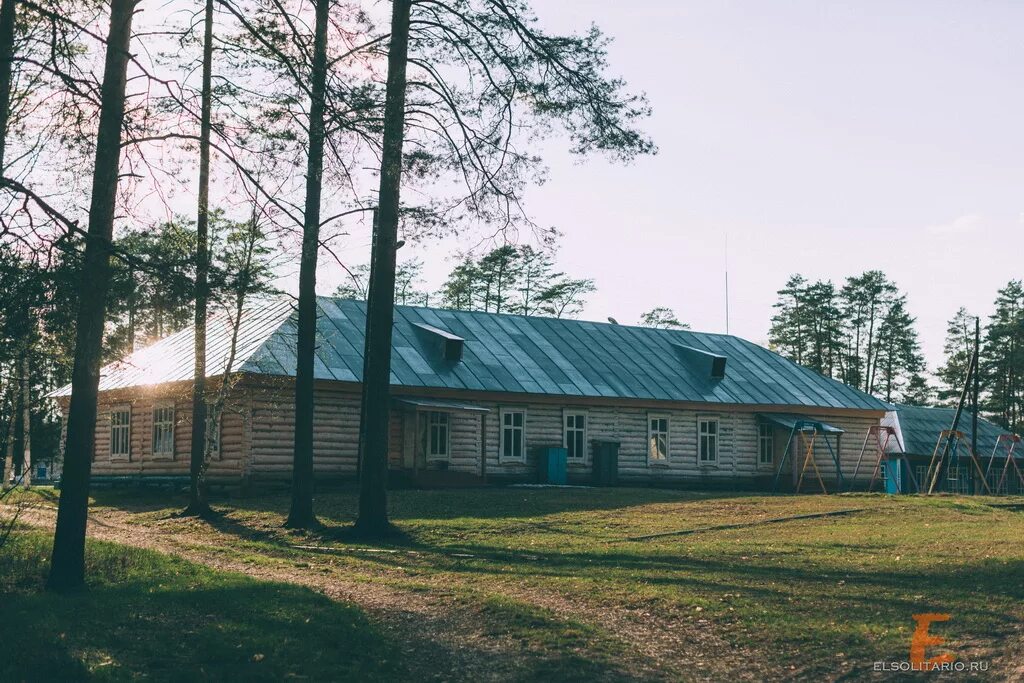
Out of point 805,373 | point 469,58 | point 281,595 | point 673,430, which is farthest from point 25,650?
point 805,373

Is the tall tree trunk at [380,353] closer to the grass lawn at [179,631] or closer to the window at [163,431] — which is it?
the grass lawn at [179,631]

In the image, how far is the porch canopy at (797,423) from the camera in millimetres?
34562

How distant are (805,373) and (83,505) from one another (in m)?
32.8

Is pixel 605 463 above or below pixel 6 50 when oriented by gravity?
below

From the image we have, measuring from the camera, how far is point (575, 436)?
33.6 meters

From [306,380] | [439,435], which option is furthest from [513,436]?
[306,380]

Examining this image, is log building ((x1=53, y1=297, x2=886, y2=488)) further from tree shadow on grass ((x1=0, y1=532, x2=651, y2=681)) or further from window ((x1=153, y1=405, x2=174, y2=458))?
tree shadow on grass ((x1=0, y1=532, x2=651, y2=681))

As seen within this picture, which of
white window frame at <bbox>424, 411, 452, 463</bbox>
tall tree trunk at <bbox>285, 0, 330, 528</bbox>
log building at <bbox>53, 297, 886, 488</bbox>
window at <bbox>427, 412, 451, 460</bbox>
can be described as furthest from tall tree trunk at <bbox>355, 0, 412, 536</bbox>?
window at <bbox>427, 412, 451, 460</bbox>

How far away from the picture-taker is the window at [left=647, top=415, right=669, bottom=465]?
34.9 m

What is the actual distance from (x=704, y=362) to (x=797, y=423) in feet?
15.0

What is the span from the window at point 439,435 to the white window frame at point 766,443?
39.5 ft

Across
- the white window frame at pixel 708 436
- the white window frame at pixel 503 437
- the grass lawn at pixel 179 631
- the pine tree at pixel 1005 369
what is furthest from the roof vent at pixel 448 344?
the pine tree at pixel 1005 369

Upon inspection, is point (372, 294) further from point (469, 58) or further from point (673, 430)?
point (673, 430)

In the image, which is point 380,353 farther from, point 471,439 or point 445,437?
point 471,439
